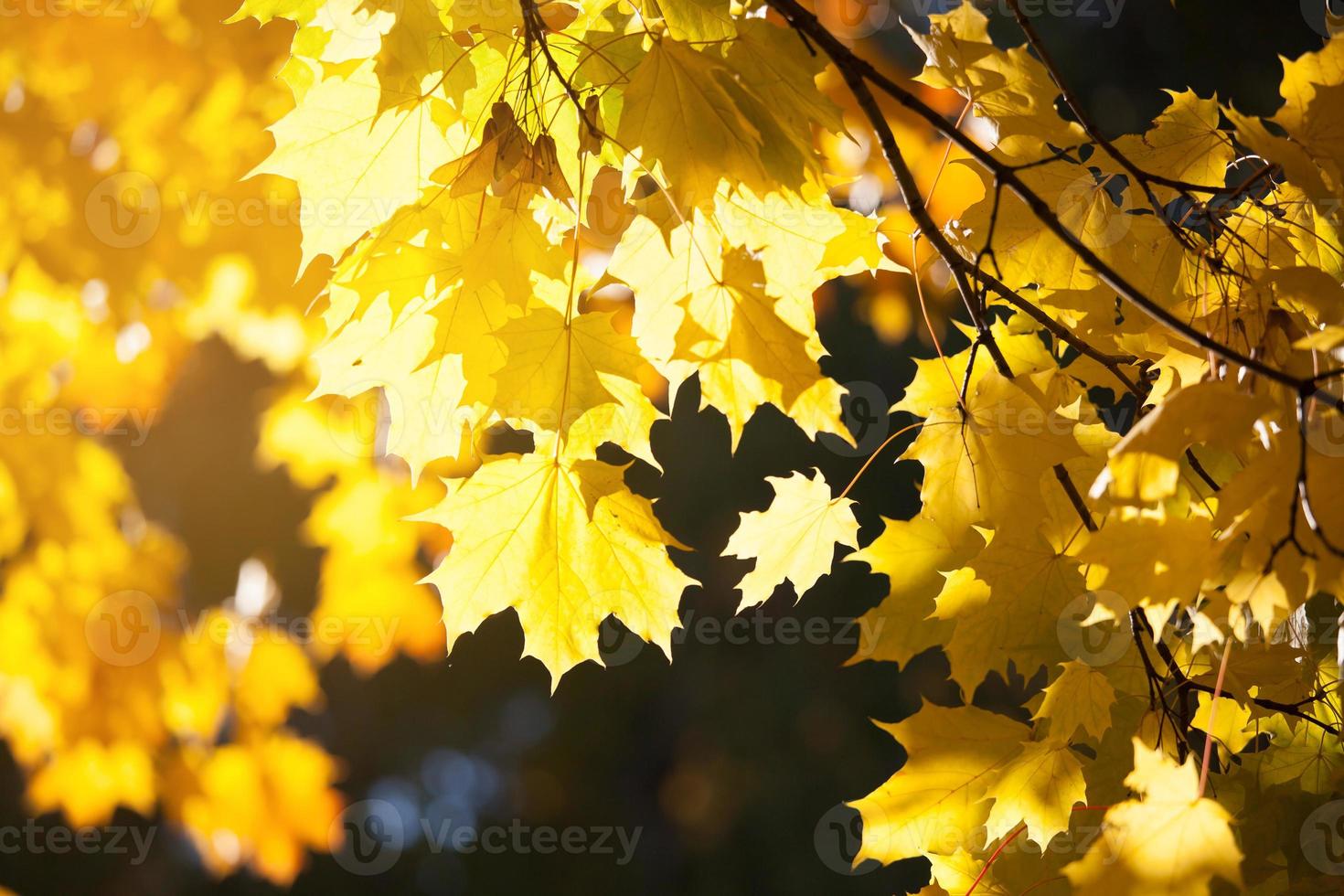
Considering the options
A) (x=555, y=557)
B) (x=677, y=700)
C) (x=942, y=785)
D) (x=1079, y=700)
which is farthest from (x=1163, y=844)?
(x=677, y=700)

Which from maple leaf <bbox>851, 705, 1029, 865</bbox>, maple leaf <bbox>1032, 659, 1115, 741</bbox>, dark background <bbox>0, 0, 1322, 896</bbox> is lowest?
dark background <bbox>0, 0, 1322, 896</bbox>

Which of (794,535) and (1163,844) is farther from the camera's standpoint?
(794,535)

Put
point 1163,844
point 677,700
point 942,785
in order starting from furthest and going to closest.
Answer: point 677,700
point 942,785
point 1163,844

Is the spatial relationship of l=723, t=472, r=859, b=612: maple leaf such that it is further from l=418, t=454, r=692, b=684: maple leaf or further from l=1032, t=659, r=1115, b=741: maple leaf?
l=1032, t=659, r=1115, b=741: maple leaf

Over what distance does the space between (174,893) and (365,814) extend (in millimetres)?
769

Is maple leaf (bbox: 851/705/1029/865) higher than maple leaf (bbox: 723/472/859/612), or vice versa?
maple leaf (bbox: 723/472/859/612)

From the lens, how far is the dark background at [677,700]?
11.3ft

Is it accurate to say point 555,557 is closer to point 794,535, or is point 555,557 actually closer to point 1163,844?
point 794,535

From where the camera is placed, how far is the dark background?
345 cm

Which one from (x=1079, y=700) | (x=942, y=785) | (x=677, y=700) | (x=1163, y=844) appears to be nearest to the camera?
(x=1163, y=844)

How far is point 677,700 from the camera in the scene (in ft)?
12.9

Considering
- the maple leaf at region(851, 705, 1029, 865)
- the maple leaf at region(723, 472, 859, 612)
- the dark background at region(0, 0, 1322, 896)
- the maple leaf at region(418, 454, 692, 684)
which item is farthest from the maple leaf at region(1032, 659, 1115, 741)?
the dark background at region(0, 0, 1322, 896)

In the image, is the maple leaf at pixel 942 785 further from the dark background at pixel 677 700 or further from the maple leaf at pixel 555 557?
the dark background at pixel 677 700

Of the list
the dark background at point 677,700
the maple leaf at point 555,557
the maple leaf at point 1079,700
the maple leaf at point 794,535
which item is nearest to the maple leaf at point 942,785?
the maple leaf at point 1079,700
